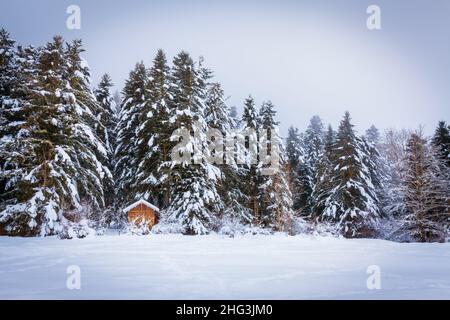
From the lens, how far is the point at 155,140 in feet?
92.3

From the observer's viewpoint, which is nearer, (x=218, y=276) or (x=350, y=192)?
(x=218, y=276)

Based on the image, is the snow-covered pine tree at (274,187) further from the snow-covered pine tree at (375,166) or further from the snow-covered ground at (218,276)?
the snow-covered ground at (218,276)

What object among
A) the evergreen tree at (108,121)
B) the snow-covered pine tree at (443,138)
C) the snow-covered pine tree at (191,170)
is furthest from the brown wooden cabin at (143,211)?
the snow-covered pine tree at (443,138)

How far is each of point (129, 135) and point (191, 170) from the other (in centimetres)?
833

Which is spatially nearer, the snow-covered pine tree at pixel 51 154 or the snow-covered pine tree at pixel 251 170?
the snow-covered pine tree at pixel 51 154

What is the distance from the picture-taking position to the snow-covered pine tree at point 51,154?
1989 cm

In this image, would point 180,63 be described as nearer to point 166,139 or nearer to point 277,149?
point 166,139

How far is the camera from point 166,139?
1083 inches

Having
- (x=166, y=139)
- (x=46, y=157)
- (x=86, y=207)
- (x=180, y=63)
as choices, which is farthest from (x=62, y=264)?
(x=180, y=63)

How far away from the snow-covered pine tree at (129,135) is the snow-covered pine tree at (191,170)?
12.8ft

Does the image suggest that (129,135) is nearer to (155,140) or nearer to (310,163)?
(155,140)

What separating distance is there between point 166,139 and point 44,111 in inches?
354

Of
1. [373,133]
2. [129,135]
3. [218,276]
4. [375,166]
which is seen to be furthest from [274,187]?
[373,133]

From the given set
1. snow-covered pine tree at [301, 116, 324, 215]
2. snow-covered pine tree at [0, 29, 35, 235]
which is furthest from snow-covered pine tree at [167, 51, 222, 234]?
snow-covered pine tree at [301, 116, 324, 215]
